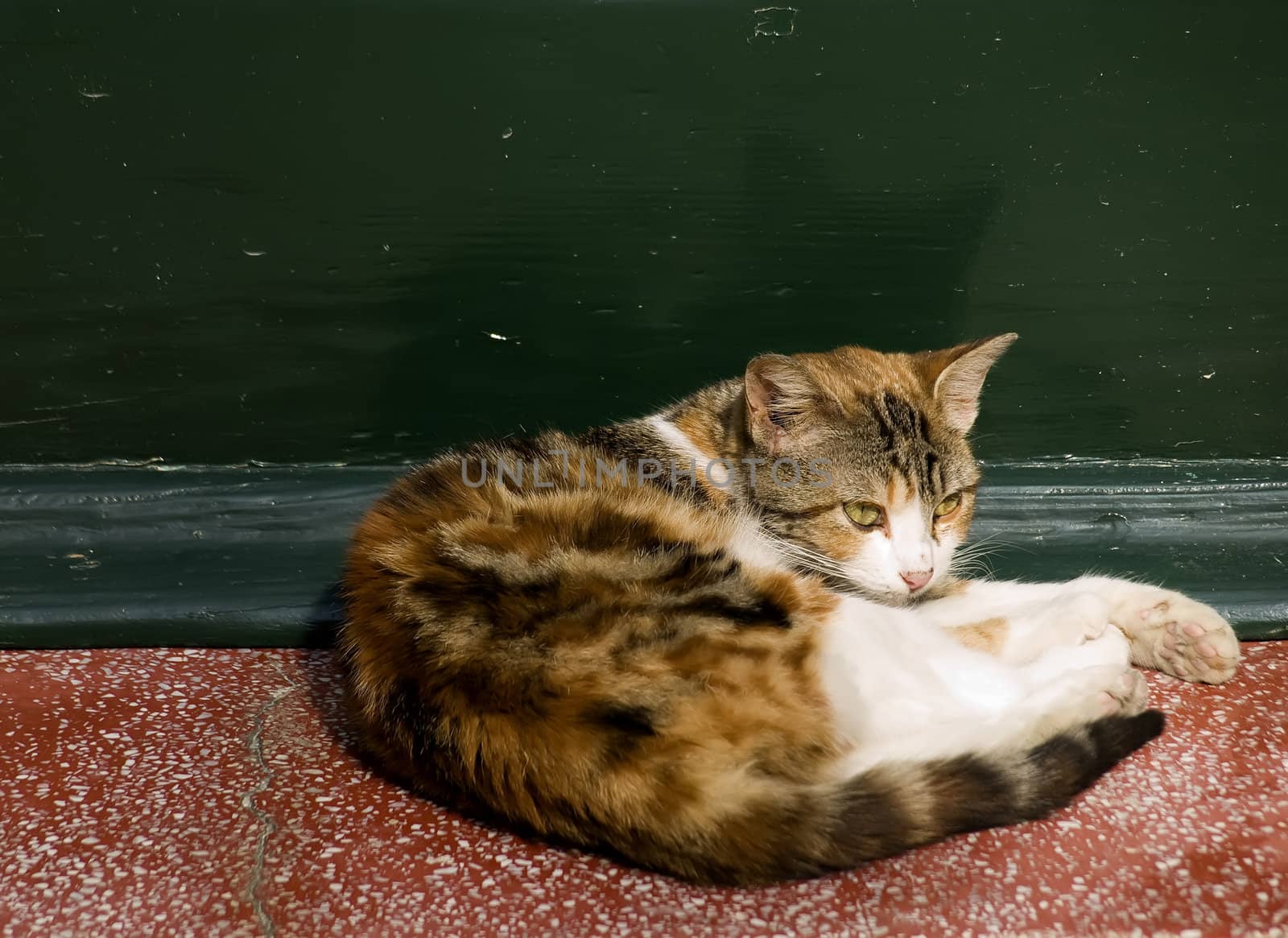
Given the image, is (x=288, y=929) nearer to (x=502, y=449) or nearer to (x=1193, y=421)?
(x=502, y=449)

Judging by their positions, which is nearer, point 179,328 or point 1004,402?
point 179,328

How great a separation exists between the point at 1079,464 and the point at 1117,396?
0.21 metres

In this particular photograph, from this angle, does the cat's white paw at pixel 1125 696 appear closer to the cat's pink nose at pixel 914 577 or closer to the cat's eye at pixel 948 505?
the cat's pink nose at pixel 914 577

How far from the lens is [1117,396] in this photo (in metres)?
2.77

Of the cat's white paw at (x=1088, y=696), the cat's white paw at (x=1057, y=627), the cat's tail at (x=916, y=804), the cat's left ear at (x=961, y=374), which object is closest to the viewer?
the cat's tail at (x=916, y=804)

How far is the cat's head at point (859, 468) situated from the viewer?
220 centimetres

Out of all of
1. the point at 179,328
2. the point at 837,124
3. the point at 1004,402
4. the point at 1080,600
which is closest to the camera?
the point at 1080,600

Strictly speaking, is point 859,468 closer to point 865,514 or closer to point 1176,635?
point 865,514

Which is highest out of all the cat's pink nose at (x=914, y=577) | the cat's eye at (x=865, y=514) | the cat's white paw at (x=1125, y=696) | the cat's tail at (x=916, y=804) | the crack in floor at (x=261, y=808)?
the cat's eye at (x=865, y=514)

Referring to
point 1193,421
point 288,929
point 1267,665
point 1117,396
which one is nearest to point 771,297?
point 1117,396

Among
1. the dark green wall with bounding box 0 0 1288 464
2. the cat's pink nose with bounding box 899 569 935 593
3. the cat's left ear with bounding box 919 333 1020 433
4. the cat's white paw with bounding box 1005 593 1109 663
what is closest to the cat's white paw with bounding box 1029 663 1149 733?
the cat's white paw with bounding box 1005 593 1109 663

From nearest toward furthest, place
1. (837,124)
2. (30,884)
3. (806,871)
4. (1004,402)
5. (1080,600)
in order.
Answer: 1. (806,871)
2. (30,884)
3. (1080,600)
4. (837,124)
5. (1004,402)

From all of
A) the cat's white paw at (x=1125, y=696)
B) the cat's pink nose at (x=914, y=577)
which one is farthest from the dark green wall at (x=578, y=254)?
the cat's white paw at (x=1125, y=696)

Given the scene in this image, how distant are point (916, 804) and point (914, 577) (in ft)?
2.16
